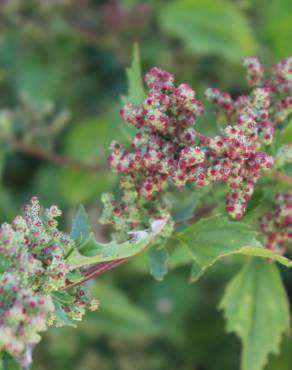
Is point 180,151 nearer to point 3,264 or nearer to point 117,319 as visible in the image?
point 3,264

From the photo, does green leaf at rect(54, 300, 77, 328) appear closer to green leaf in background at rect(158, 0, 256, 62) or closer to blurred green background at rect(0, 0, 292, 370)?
blurred green background at rect(0, 0, 292, 370)


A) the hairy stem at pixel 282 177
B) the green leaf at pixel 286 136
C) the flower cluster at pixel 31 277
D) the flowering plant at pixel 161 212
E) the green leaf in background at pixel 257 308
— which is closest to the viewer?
the flower cluster at pixel 31 277

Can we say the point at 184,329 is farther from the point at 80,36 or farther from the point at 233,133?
the point at 233,133

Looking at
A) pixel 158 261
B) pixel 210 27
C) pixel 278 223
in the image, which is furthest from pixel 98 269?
pixel 210 27

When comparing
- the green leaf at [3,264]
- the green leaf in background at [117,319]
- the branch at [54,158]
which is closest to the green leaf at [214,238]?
the green leaf at [3,264]

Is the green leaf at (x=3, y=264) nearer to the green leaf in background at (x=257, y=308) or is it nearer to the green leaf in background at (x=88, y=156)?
the green leaf in background at (x=257, y=308)

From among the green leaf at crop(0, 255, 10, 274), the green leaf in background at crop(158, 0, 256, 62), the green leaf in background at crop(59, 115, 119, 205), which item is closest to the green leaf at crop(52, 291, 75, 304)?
the green leaf at crop(0, 255, 10, 274)

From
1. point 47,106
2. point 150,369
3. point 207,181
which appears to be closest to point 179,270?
point 150,369
